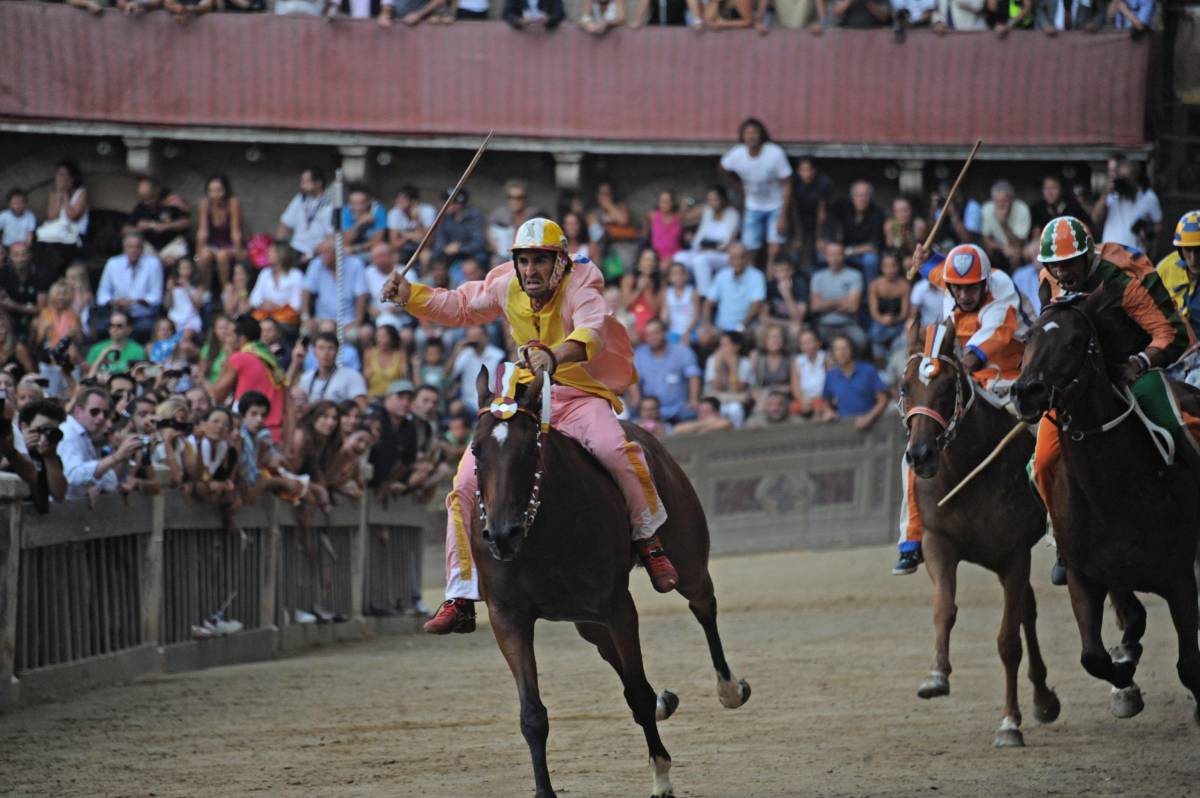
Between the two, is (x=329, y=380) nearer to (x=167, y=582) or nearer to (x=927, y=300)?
(x=167, y=582)

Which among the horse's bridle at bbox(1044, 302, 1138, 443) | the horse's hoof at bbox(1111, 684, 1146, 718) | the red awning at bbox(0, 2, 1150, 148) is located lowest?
the horse's hoof at bbox(1111, 684, 1146, 718)

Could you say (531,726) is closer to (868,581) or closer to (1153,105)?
(868,581)

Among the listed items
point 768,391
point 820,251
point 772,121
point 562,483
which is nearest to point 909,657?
point 562,483

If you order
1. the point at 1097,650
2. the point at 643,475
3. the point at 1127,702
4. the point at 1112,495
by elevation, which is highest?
the point at 643,475

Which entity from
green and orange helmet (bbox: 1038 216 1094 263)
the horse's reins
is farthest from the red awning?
the horse's reins

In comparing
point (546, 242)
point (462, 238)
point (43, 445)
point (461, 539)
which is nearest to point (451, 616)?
point (461, 539)

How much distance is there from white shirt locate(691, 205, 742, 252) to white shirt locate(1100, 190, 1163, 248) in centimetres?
469

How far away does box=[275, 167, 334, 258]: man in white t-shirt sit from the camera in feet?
86.0

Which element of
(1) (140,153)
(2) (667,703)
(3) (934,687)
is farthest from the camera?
(1) (140,153)

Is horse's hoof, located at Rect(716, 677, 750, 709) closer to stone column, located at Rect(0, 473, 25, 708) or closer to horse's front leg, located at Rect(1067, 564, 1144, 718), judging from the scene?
horse's front leg, located at Rect(1067, 564, 1144, 718)

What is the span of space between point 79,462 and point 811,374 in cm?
1224

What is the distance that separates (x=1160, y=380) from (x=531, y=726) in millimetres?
3932

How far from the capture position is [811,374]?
24359mm

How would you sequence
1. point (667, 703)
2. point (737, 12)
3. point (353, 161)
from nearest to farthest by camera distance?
point (667, 703), point (737, 12), point (353, 161)
